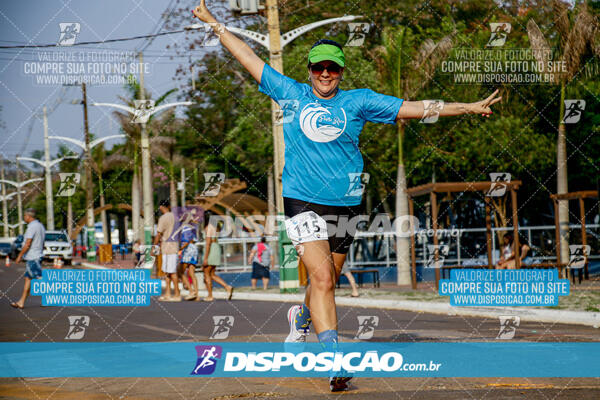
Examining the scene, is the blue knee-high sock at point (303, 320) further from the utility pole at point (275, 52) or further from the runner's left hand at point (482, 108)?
the utility pole at point (275, 52)

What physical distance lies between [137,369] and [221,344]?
1.62 meters

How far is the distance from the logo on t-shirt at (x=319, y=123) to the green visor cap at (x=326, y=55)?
0.29 m

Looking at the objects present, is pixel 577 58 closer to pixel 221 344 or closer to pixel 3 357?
pixel 221 344

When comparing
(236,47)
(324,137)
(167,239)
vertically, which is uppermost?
(236,47)

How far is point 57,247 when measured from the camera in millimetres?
35938

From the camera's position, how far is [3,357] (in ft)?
23.8

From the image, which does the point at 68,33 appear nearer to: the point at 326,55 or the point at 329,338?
the point at 326,55

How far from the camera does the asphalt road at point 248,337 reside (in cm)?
Result: 520

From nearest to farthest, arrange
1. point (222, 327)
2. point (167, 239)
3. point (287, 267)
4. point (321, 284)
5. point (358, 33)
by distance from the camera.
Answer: point (321, 284) → point (222, 327) → point (358, 33) → point (167, 239) → point (287, 267)

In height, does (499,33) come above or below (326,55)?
above

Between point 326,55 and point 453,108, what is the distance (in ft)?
2.86

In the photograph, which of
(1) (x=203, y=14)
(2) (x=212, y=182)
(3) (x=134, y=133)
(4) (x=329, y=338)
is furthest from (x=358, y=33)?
(3) (x=134, y=133)

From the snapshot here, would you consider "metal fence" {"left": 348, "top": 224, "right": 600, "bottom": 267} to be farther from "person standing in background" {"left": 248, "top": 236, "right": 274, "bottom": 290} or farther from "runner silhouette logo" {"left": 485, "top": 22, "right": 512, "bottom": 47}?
"runner silhouette logo" {"left": 485, "top": 22, "right": 512, "bottom": 47}

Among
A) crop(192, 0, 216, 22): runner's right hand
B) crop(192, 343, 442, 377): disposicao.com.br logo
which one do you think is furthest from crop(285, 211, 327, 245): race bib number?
crop(192, 0, 216, 22): runner's right hand
